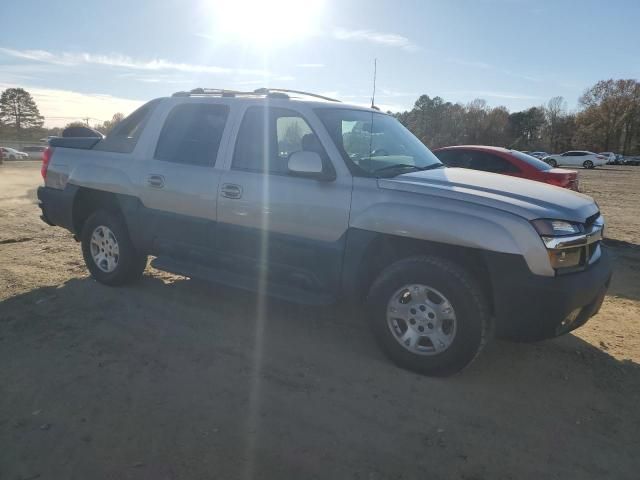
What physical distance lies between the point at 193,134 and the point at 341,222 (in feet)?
6.26

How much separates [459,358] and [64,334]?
3269mm

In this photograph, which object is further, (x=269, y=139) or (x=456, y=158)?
(x=456, y=158)

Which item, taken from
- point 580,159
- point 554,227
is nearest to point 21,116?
point 580,159

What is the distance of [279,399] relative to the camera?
3.30 meters

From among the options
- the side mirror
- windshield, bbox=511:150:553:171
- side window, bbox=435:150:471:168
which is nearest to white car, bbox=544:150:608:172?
windshield, bbox=511:150:553:171

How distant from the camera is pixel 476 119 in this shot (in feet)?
298

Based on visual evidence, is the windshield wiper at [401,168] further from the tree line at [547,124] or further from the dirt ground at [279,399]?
the tree line at [547,124]

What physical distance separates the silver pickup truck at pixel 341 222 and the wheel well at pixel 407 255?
10 mm

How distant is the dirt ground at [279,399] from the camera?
8.82 ft

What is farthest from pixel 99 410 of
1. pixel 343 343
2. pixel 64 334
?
pixel 343 343


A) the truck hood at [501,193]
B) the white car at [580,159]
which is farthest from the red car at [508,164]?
the white car at [580,159]

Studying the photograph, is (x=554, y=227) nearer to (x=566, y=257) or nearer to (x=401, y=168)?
(x=566, y=257)

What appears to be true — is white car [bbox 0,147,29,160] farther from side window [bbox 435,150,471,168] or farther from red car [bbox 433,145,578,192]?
red car [bbox 433,145,578,192]

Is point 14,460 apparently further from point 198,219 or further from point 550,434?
point 550,434
